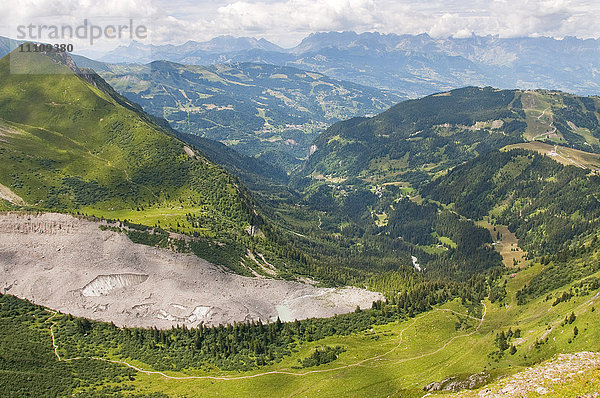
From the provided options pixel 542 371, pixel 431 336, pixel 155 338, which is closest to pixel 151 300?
pixel 155 338

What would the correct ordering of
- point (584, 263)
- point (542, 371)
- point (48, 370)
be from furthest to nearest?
1. point (584, 263)
2. point (48, 370)
3. point (542, 371)

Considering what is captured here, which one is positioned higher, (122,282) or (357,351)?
(122,282)

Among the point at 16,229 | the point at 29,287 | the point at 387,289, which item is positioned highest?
the point at 16,229

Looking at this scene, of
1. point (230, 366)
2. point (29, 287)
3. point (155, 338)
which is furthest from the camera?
point (29, 287)

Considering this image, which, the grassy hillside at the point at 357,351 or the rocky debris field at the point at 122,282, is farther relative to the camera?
the rocky debris field at the point at 122,282

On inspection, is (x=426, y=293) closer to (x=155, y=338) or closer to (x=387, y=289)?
(x=387, y=289)

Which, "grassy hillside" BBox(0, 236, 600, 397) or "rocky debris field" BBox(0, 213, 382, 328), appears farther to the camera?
"rocky debris field" BBox(0, 213, 382, 328)

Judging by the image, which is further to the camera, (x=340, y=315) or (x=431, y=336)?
(x=340, y=315)

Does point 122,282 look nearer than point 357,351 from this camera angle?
No
